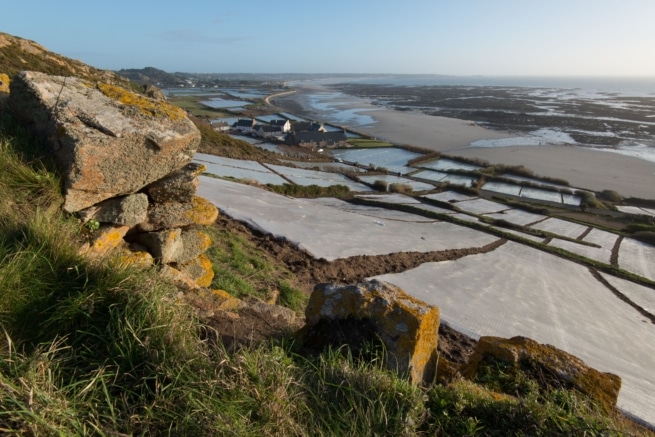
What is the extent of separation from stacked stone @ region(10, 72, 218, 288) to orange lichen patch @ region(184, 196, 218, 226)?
2cm

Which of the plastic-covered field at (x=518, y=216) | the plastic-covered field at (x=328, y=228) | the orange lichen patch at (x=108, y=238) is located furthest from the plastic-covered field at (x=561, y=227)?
the orange lichen patch at (x=108, y=238)

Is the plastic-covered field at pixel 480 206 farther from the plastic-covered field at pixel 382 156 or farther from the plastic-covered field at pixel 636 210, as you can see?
the plastic-covered field at pixel 382 156

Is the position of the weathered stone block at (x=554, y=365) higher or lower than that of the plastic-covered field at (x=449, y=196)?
higher

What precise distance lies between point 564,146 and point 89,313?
68753mm

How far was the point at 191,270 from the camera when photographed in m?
7.08

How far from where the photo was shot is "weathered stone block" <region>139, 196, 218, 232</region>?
6.31 m

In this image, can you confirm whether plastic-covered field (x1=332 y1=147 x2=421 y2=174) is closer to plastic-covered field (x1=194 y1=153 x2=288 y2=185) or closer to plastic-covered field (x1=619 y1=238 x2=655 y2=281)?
plastic-covered field (x1=194 y1=153 x2=288 y2=185)

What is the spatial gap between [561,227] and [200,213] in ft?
86.9

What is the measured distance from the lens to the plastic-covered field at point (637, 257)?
19.0 meters

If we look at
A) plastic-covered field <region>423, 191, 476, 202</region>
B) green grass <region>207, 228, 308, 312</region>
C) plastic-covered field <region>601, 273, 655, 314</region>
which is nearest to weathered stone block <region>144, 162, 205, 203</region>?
green grass <region>207, 228, 308, 312</region>

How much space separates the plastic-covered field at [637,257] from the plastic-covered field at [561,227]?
249 centimetres

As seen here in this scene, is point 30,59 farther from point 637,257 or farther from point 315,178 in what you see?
point 637,257

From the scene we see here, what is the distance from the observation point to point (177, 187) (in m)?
6.42

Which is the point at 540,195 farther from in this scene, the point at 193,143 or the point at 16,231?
the point at 16,231
